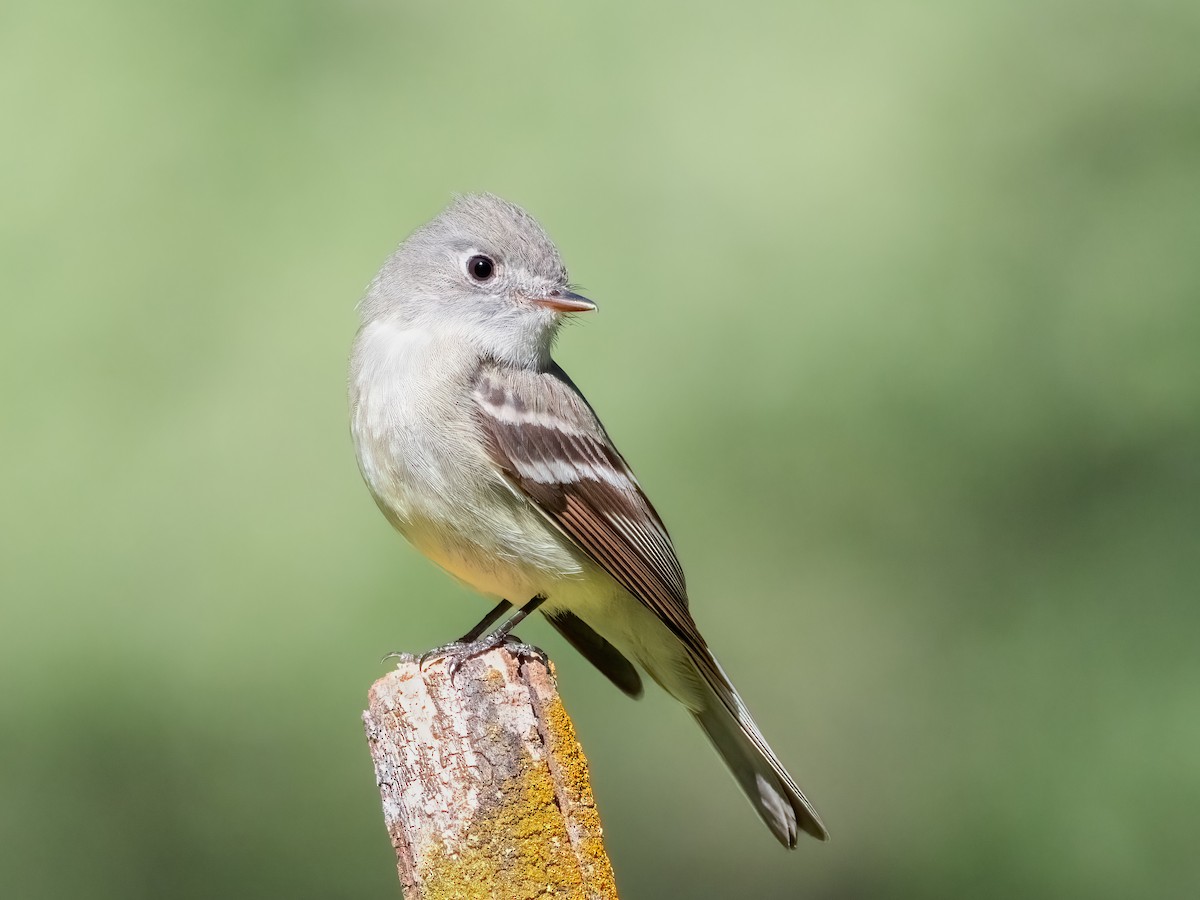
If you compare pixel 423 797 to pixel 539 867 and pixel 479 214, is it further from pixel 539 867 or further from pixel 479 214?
pixel 479 214

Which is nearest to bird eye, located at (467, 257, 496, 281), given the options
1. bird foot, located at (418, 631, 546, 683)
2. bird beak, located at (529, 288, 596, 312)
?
bird beak, located at (529, 288, 596, 312)

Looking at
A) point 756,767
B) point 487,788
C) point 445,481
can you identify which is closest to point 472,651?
point 487,788

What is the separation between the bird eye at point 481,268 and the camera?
427 cm

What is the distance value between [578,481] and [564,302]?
1.80ft

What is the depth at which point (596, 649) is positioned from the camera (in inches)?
171

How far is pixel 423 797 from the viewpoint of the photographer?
8.79 ft

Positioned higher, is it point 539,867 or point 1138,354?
point 1138,354

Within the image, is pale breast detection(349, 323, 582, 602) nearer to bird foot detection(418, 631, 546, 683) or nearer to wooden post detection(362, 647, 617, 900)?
bird foot detection(418, 631, 546, 683)

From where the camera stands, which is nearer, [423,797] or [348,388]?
[423,797]

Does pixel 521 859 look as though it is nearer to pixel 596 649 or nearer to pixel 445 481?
pixel 445 481

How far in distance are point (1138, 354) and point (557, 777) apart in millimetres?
4054

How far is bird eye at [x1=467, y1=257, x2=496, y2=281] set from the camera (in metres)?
4.27

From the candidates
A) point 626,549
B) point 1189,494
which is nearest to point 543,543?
point 626,549

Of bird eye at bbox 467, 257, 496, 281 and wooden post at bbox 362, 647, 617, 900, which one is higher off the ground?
bird eye at bbox 467, 257, 496, 281
